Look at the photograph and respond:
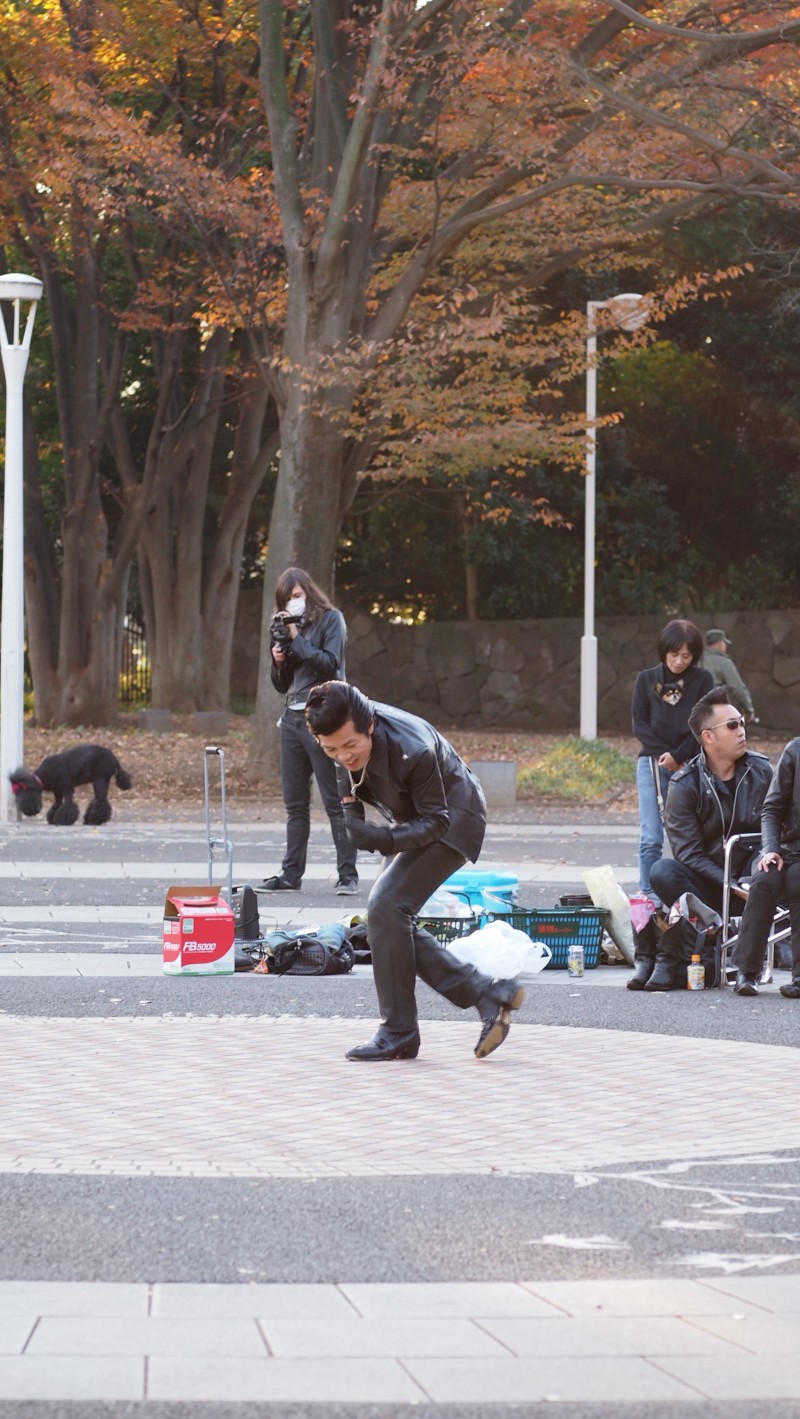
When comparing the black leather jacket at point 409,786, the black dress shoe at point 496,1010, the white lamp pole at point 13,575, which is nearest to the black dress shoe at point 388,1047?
the black dress shoe at point 496,1010

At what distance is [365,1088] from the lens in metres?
6.88

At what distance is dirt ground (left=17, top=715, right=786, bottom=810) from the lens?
20.9 m

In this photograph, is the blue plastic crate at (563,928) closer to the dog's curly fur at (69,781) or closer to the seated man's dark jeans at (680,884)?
the seated man's dark jeans at (680,884)

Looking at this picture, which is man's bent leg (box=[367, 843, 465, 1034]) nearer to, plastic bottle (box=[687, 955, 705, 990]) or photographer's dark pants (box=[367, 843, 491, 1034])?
photographer's dark pants (box=[367, 843, 491, 1034])

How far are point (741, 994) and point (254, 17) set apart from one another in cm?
1819

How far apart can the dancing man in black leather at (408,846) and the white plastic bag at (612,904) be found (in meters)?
2.65

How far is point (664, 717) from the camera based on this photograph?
38.3ft

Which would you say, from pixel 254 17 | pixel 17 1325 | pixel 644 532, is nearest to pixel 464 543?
pixel 644 532

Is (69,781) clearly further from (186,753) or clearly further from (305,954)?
(305,954)

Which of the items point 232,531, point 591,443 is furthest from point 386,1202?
point 232,531

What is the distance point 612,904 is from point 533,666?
2635cm

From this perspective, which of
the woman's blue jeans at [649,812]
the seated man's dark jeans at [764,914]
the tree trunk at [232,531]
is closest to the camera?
the seated man's dark jeans at [764,914]

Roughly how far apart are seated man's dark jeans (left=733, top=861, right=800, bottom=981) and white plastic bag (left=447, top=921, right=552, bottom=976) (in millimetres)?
1673

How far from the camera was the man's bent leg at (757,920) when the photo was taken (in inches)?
361
